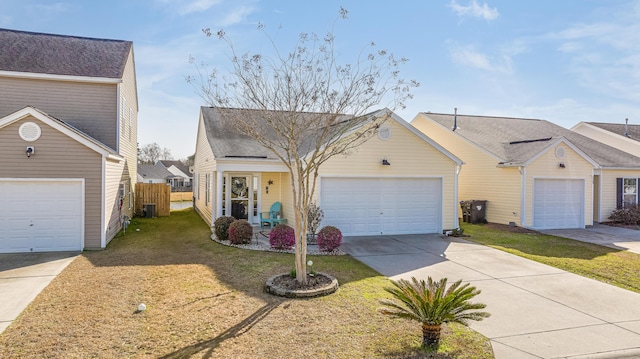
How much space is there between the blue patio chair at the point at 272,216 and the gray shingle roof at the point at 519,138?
1019cm

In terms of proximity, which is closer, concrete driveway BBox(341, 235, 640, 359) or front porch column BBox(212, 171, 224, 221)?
concrete driveway BBox(341, 235, 640, 359)

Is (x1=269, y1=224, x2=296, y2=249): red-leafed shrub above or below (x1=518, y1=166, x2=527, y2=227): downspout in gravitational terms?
below

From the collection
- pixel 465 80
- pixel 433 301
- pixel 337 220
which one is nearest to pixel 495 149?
pixel 465 80

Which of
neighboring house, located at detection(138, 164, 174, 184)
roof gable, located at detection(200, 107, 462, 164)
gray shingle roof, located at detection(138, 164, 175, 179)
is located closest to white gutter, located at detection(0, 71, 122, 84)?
roof gable, located at detection(200, 107, 462, 164)

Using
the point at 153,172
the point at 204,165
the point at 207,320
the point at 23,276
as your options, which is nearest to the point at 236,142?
the point at 204,165

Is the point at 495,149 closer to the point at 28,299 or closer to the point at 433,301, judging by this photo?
the point at 433,301

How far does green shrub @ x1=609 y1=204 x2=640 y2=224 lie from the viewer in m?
17.7

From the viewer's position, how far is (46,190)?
1079cm

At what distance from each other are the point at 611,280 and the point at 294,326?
294 inches

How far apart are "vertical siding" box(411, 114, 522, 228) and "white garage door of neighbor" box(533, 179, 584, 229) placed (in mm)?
838

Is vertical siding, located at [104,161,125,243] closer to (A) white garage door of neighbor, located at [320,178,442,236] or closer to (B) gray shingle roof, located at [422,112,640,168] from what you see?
(A) white garage door of neighbor, located at [320,178,442,236]

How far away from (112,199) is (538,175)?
16663mm

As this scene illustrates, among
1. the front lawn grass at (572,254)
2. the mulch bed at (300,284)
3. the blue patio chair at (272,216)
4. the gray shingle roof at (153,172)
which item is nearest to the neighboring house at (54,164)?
the blue patio chair at (272,216)

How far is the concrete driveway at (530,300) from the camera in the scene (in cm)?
519
